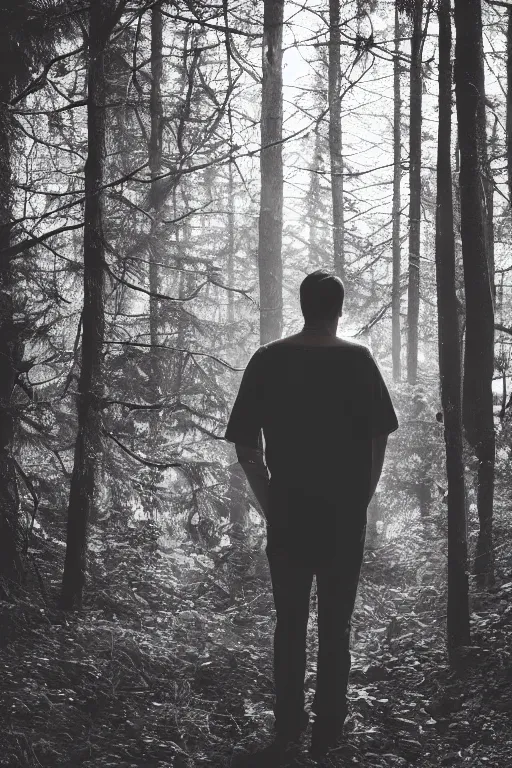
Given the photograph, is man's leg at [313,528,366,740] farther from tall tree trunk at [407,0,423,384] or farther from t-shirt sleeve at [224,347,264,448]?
tall tree trunk at [407,0,423,384]

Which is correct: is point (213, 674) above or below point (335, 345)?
below

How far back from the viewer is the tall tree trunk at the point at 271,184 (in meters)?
9.78

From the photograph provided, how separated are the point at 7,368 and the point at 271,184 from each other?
17.9 feet

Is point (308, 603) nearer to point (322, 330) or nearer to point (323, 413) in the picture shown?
point (323, 413)

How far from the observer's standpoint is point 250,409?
3.73 metres

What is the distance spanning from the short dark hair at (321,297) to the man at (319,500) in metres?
0.16

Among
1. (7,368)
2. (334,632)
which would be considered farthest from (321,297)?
(7,368)

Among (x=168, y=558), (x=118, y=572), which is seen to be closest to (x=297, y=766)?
(x=118, y=572)

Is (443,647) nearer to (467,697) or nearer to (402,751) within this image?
(467,697)

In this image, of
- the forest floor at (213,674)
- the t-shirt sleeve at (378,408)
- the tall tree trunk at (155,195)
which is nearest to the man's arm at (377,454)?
the t-shirt sleeve at (378,408)

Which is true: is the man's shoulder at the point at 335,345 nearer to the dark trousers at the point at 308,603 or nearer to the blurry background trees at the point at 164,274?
the dark trousers at the point at 308,603

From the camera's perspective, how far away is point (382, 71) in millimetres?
16188

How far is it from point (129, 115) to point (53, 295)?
2.32 meters

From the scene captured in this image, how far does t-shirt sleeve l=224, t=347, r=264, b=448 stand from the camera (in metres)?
3.72
